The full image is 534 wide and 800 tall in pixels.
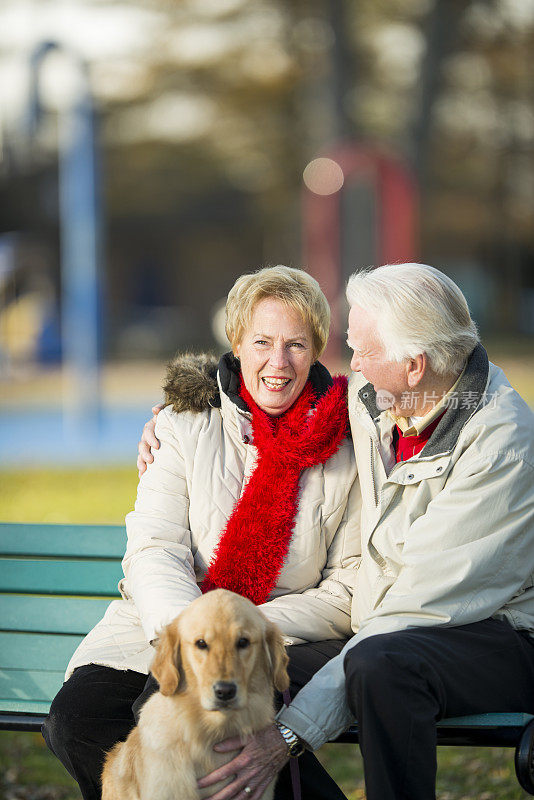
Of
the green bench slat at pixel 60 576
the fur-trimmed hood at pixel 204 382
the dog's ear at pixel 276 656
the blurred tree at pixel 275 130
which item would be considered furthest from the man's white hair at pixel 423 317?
the blurred tree at pixel 275 130

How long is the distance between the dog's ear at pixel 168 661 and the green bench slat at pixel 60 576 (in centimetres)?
131

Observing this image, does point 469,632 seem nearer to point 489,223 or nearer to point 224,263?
point 489,223

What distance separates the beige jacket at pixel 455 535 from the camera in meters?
2.89

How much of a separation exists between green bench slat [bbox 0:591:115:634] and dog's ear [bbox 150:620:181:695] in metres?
1.28

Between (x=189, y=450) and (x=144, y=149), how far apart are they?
2896cm

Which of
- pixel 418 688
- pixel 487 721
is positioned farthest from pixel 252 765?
pixel 487 721

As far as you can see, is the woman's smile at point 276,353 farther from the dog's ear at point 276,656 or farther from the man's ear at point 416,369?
the dog's ear at point 276,656

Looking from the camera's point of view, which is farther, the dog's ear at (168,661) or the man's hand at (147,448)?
the man's hand at (147,448)

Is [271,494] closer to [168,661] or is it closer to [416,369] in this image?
[416,369]

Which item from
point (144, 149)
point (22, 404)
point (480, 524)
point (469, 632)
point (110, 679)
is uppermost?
point (144, 149)

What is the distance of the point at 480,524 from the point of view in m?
2.93

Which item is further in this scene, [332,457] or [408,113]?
[408,113]

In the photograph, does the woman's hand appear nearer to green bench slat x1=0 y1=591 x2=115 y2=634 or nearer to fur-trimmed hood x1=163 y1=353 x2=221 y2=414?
fur-trimmed hood x1=163 y1=353 x2=221 y2=414

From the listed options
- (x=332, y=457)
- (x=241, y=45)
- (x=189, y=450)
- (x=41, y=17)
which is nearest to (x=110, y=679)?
(x=189, y=450)
